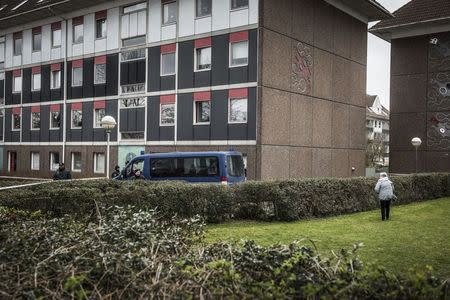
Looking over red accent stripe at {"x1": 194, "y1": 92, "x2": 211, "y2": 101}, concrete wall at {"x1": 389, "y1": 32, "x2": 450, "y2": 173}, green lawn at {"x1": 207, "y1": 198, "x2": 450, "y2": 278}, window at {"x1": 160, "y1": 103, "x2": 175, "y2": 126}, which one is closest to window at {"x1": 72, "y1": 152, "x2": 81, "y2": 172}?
window at {"x1": 160, "y1": 103, "x2": 175, "y2": 126}

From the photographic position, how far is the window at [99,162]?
32309 mm

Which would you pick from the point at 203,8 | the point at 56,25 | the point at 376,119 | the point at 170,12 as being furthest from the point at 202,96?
the point at 376,119

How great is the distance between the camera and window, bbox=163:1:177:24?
28.6 metres

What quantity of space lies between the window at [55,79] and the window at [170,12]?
35.8 feet

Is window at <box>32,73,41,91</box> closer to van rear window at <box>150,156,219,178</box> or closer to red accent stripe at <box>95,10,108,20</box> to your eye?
red accent stripe at <box>95,10,108,20</box>

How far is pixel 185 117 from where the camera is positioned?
27812mm

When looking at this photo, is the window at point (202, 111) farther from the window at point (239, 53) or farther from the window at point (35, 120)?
the window at point (35, 120)

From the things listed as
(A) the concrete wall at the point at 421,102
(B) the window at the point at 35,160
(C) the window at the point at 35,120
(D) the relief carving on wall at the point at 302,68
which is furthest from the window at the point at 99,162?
(A) the concrete wall at the point at 421,102

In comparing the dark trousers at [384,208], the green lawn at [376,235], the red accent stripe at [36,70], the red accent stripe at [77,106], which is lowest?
the green lawn at [376,235]

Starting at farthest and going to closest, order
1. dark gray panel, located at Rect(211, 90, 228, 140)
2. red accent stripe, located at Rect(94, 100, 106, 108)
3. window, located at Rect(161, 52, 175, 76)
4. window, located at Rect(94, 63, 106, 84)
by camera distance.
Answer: window, located at Rect(94, 63, 106, 84)
red accent stripe, located at Rect(94, 100, 106, 108)
window, located at Rect(161, 52, 175, 76)
dark gray panel, located at Rect(211, 90, 228, 140)

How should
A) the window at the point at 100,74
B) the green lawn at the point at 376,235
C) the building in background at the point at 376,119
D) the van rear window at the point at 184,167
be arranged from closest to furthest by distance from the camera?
the green lawn at the point at 376,235, the van rear window at the point at 184,167, the window at the point at 100,74, the building in background at the point at 376,119

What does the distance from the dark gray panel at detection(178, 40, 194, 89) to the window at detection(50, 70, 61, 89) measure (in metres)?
12.0

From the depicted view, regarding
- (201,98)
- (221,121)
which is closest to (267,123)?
(221,121)

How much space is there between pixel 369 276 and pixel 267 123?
21576 mm
